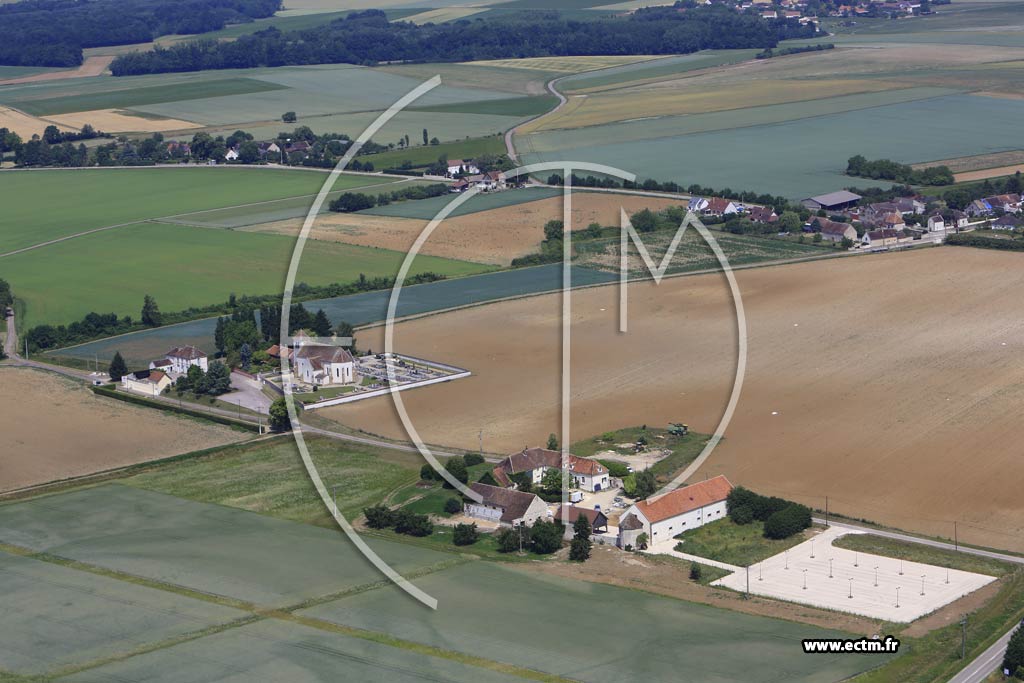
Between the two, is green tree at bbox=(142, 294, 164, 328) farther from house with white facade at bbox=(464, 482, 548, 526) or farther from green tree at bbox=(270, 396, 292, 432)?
house with white facade at bbox=(464, 482, 548, 526)

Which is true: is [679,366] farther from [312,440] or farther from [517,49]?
[517,49]

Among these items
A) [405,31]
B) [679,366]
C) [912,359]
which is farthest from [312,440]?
[405,31]

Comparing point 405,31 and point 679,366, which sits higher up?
point 405,31

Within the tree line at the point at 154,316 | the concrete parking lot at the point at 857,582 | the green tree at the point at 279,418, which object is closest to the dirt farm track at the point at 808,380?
the green tree at the point at 279,418

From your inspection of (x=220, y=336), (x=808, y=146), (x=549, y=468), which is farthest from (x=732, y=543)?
(x=808, y=146)

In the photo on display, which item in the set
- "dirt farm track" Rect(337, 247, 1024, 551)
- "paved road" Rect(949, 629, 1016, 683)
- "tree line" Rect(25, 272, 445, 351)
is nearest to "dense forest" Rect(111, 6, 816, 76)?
"tree line" Rect(25, 272, 445, 351)

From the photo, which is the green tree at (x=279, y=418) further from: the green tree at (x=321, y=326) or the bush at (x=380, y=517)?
the bush at (x=380, y=517)
